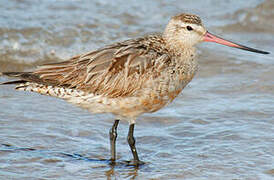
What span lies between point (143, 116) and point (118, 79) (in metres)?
1.64

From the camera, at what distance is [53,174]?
6.18 meters

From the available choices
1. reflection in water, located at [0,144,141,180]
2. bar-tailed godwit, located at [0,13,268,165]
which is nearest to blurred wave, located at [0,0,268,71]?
reflection in water, located at [0,144,141,180]

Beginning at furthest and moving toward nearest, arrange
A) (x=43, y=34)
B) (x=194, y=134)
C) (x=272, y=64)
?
(x=43, y=34) < (x=272, y=64) < (x=194, y=134)

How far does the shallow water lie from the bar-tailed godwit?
588 millimetres

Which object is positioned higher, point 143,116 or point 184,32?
point 184,32

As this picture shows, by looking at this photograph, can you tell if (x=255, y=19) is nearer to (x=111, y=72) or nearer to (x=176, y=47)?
(x=176, y=47)

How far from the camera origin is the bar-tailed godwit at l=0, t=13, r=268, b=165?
6.47 meters

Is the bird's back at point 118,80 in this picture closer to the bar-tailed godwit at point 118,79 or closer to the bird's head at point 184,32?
the bar-tailed godwit at point 118,79

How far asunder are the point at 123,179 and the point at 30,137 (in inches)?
59.7

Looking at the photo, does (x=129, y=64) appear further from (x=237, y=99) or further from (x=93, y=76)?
(x=237, y=99)

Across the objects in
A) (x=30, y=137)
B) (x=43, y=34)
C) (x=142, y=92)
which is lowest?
(x=30, y=137)

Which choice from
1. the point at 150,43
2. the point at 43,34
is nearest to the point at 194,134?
the point at 150,43

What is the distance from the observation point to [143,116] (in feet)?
26.5

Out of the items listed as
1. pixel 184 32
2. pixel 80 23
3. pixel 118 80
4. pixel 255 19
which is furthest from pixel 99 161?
pixel 255 19
